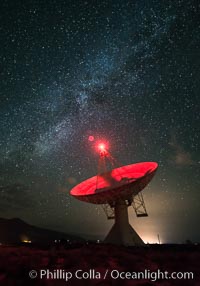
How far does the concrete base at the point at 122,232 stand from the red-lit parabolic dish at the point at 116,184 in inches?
63.5

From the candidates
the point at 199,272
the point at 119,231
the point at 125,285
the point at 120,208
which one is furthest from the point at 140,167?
the point at 125,285

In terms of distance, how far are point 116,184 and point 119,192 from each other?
13.5 feet

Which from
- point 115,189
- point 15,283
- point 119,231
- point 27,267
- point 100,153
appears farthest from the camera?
point 100,153

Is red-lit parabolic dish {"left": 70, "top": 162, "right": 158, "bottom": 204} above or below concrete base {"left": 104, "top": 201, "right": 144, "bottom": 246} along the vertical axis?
above

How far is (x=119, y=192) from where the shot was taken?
35000 mm

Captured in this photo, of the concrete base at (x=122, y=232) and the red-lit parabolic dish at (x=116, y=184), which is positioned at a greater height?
the red-lit parabolic dish at (x=116, y=184)

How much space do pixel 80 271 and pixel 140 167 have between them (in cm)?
2871

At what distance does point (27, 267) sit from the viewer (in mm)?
11062

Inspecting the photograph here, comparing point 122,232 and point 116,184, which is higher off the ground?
point 116,184

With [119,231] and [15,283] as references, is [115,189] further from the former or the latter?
[15,283]

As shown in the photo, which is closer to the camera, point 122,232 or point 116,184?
point 122,232

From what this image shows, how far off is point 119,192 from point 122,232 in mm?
6631

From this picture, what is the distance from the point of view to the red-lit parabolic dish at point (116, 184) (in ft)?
113

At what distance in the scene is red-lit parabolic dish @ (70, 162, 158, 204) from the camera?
34544mm
